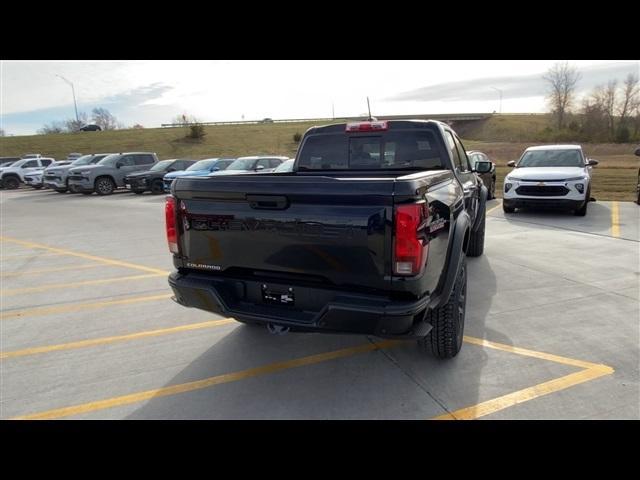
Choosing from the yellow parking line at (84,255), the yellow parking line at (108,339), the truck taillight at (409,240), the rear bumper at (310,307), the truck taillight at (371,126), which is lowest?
the yellow parking line at (84,255)

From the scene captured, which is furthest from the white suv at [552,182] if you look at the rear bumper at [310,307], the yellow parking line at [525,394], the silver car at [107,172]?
the silver car at [107,172]

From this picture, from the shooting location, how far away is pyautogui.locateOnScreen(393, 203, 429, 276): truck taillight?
2.43 metres

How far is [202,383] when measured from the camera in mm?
3303

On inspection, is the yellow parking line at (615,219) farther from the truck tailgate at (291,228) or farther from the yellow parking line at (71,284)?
the yellow parking line at (71,284)

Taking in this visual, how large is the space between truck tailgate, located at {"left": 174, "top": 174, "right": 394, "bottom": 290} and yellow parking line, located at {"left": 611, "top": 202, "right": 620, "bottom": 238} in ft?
25.9

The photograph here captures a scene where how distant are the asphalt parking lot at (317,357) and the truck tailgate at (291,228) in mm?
982

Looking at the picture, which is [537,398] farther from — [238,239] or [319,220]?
[238,239]

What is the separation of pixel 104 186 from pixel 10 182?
38.5ft

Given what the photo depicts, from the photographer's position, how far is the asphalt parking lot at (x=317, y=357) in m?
2.95

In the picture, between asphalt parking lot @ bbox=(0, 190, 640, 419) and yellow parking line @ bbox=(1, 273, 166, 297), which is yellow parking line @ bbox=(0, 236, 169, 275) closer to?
asphalt parking lot @ bbox=(0, 190, 640, 419)

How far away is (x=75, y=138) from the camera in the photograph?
6000 cm

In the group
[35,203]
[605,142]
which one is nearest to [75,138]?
[35,203]

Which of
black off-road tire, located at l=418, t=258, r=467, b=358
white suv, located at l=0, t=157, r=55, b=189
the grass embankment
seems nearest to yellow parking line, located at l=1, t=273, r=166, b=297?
black off-road tire, located at l=418, t=258, r=467, b=358
